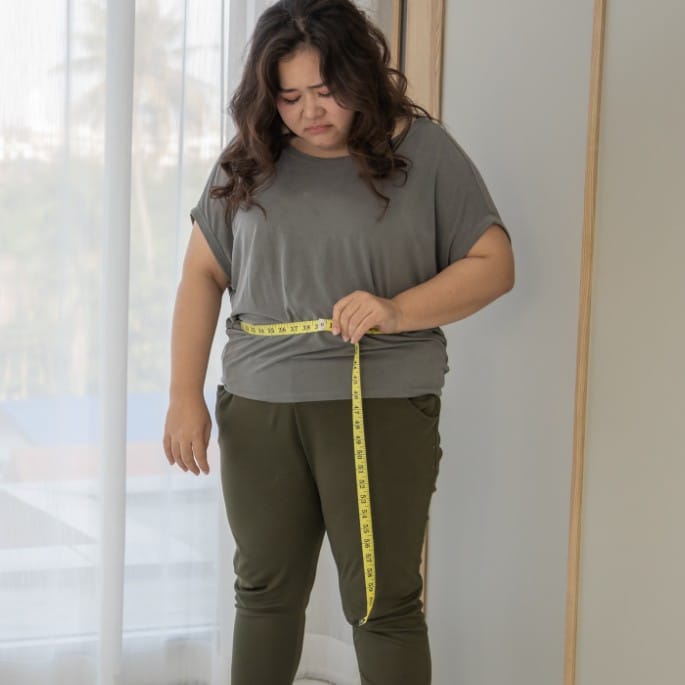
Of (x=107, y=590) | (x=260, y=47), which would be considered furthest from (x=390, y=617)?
(x=260, y=47)

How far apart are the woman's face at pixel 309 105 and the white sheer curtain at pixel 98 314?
62 cm

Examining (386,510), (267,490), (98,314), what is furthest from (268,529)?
(98,314)

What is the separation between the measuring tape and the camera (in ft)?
5.23

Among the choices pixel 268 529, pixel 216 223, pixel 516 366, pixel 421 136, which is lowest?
pixel 268 529

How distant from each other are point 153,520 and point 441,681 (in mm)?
756

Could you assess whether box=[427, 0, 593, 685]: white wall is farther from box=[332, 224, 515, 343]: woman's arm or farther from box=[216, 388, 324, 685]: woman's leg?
box=[216, 388, 324, 685]: woman's leg

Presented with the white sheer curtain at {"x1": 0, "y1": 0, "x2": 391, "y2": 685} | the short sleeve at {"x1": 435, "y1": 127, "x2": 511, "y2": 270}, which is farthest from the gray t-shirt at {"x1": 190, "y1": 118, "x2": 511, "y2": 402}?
the white sheer curtain at {"x1": 0, "y1": 0, "x2": 391, "y2": 685}

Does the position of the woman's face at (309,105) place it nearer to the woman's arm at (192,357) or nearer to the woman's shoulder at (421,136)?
the woman's shoulder at (421,136)

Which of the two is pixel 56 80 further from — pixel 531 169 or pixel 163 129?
pixel 531 169

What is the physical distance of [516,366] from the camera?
1831 mm

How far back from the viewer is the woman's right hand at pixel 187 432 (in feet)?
5.69

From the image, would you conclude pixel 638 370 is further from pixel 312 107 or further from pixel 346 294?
pixel 312 107

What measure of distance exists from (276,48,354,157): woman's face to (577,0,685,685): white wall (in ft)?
1.39

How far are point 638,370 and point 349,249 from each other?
1.63ft
